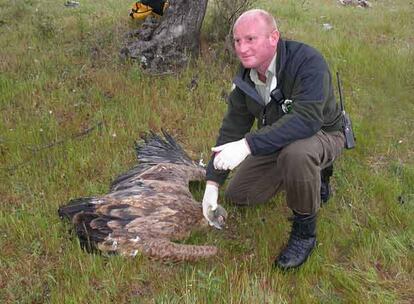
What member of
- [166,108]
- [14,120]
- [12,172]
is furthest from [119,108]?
[12,172]

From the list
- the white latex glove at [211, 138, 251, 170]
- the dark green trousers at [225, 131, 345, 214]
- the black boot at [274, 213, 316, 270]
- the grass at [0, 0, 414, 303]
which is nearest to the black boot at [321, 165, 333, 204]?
the grass at [0, 0, 414, 303]

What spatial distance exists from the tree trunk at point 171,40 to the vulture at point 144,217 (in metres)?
2.66

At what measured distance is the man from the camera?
3344mm

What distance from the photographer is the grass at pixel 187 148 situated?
3174mm

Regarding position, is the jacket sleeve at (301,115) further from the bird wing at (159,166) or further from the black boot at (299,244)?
the bird wing at (159,166)

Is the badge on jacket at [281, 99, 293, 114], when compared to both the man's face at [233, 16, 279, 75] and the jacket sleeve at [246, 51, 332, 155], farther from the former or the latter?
the man's face at [233, 16, 279, 75]

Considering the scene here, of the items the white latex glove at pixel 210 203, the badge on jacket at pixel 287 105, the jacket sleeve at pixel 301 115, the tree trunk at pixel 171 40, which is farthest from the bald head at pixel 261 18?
the tree trunk at pixel 171 40

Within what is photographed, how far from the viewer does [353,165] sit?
15.6 ft

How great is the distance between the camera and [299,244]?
349cm

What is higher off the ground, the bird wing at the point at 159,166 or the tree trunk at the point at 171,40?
the tree trunk at the point at 171,40

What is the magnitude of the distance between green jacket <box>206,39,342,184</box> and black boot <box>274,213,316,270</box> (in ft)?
1.86

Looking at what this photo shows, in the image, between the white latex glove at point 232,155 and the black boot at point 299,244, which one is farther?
the black boot at point 299,244

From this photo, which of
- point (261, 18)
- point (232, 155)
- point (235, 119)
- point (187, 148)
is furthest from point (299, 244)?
point (187, 148)

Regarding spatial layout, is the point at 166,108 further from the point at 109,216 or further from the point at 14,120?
the point at 109,216
